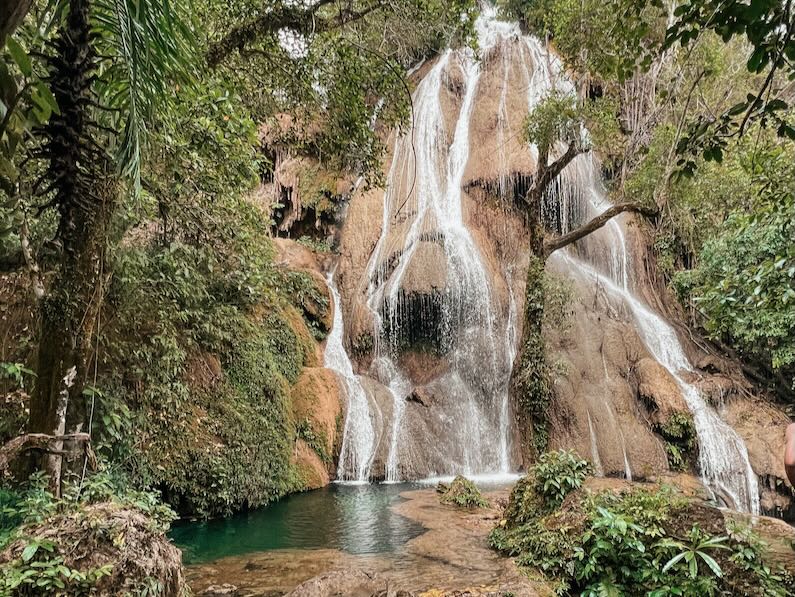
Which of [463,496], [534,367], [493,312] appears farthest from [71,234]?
[493,312]

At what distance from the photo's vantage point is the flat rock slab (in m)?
4.09

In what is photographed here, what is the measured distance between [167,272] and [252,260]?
1.19 metres

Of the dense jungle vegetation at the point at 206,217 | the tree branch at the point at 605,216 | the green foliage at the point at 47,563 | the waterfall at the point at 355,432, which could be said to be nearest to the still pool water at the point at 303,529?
the dense jungle vegetation at the point at 206,217

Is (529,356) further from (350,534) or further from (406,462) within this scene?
(350,534)

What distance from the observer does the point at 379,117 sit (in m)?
6.88

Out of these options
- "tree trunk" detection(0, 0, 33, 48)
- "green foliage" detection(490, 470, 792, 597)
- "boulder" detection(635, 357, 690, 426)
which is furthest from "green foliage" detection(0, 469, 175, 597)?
"boulder" detection(635, 357, 690, 426)

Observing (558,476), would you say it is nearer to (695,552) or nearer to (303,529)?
(695,552)

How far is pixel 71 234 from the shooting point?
3.38 meters

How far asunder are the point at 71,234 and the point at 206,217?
2.25 meters

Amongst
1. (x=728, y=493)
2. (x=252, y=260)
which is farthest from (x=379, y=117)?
(x=728, y=493)

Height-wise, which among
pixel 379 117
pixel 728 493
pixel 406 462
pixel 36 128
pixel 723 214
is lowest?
pixel 728 493

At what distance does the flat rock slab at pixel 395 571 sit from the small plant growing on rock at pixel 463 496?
3.39ft

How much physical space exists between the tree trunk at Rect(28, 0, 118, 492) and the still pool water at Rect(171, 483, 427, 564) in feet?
11.2

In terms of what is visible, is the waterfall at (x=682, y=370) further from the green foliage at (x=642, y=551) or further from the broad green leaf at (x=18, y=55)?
the broad green leaf at (x=18, y=55)
